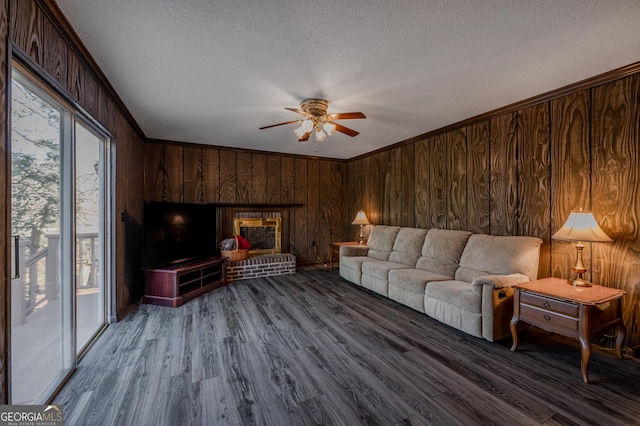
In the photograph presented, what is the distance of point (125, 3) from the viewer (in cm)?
160

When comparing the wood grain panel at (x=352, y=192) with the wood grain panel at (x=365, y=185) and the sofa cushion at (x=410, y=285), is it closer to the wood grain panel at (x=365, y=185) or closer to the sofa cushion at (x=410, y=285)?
the wood grain panel at (x=365, y=185)

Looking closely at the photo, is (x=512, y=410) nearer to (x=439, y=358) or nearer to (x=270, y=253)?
(x=439, y=358)

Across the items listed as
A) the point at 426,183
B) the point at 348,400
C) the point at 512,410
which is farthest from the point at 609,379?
the point at 426,183

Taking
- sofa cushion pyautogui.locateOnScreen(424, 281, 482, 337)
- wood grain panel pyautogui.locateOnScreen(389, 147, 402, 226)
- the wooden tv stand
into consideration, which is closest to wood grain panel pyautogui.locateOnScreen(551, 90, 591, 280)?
sofa cushion pyautogui.locateOnScreen(424, 281, 482, 337)

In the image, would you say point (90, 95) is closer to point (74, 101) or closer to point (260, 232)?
point (74, 101)

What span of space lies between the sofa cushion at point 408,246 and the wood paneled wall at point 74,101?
12.6 ft

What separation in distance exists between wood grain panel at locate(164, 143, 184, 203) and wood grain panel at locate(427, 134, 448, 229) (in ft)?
→ 14.3

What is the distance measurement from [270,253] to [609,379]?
190 inches

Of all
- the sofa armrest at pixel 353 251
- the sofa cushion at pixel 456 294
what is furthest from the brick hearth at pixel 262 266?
the sofa cushion at pixel 456 294

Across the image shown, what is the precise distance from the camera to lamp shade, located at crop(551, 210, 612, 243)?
226 cm

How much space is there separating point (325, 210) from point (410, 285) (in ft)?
10.5

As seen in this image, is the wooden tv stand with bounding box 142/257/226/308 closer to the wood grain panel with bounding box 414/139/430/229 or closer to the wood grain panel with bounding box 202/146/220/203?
the wood grain panel with bounding box 202/146/220/203

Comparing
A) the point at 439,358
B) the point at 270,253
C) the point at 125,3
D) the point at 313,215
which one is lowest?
the point at 439,358

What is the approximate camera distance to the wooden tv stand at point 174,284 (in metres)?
3.64
